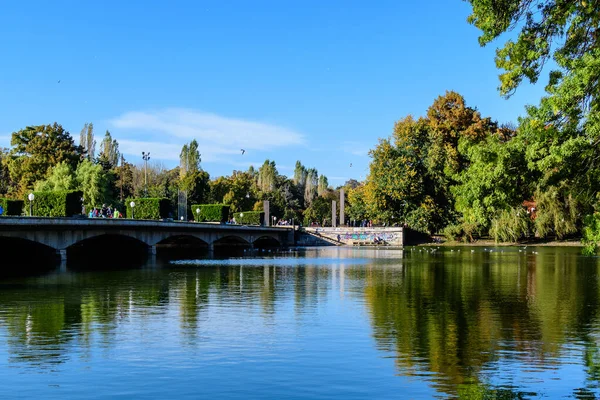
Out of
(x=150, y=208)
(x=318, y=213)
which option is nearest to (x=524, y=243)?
(x=150, y=208)

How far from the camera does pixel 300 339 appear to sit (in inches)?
758

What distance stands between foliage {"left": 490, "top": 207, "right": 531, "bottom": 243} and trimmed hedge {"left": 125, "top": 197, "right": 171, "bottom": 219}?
124 ft

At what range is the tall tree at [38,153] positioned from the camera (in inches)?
3863

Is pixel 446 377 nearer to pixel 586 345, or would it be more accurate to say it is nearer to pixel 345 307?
pixel 586 345

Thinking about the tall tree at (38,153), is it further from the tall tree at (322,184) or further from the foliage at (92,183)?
the tall tree at (322,184)

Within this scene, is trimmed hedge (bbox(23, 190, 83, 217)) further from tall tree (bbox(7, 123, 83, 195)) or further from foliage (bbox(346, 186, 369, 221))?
foliage (bbox(346, 186, 369, 221))

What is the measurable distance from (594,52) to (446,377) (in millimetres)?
8892

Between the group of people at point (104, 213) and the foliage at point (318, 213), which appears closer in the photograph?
the group of people at point (104, 213)

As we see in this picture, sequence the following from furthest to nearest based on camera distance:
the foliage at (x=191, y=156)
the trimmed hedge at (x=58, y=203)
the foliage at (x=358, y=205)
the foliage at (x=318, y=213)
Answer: the foliage at (x=191, y=156) < the foliage at (x=318, y=213) < the foliage at (x=358, y=205) < the trimmed hedge at (x=58, y=203)

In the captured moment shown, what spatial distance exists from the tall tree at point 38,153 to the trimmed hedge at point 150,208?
2179cm

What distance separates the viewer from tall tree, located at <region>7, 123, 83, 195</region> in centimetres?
9812

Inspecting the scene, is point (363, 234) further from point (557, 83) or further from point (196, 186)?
point (557, 83)

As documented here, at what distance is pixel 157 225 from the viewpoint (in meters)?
63.9

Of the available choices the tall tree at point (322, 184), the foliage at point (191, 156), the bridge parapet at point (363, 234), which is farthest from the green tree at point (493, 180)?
the tall tree at point (322, 184)
